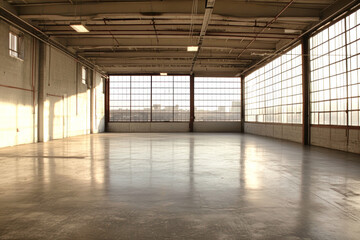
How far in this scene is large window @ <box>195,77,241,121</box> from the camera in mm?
36344

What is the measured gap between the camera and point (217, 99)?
3650 centimetres

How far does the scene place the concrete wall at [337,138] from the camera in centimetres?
1378

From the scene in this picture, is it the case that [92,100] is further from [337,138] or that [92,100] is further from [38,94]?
[337,138]

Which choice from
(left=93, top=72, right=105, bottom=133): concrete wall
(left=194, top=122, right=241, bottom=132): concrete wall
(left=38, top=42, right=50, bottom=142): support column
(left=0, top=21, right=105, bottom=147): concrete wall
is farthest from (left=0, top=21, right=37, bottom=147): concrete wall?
(left=194, top=122, right=241, bottom=132): concrete wall

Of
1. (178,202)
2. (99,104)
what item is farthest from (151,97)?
(178,202)

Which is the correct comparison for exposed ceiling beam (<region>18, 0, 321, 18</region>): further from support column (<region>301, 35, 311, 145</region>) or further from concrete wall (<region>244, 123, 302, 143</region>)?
concrete wall (<region>244, 123, 302, 143</region>)

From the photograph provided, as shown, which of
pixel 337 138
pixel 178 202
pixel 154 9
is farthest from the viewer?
pixel 154 9

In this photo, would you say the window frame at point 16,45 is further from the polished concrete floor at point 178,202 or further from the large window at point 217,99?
the large window at point 217,99

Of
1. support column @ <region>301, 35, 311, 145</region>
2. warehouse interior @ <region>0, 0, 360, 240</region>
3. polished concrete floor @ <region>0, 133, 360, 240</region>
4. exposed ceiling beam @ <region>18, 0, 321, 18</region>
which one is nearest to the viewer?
polished concrete floor @ <region>0, 133, 360, 240</region>

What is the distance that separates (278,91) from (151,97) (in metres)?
18.0

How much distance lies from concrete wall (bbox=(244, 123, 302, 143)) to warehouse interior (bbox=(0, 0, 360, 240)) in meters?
0.16

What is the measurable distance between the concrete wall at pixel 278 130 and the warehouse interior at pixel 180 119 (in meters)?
0.16

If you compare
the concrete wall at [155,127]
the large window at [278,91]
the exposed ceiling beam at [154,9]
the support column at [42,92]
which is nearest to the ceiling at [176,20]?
the exposed ceiling beam at [154,9]

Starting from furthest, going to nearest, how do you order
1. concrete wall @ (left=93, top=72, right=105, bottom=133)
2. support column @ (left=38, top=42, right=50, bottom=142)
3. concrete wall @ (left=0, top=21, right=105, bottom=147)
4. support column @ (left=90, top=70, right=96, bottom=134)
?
concrete wall @ (left=93, top=72, right=105, bottom=133) → support column @ (left=90, top=70, right=96, bottom=134) → support column @ (left=38, top=42, right=50, bottom=142) → concrete wall @ (left=0, top=21, right=105, bottom=147)
